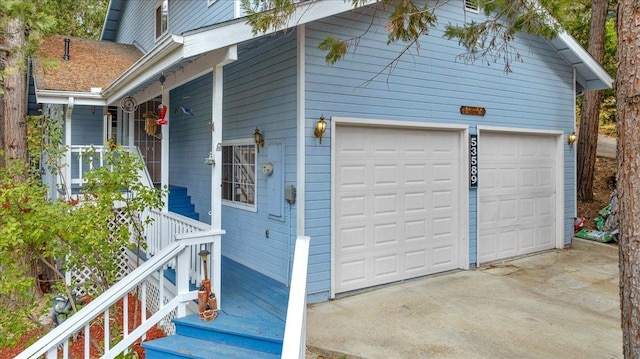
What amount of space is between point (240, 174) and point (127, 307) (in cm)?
301

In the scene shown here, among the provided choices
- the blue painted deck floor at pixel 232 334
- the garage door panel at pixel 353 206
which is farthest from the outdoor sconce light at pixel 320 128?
the blue painted deck floor at pixel 232 334

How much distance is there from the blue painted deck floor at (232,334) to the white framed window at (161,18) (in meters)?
7.39

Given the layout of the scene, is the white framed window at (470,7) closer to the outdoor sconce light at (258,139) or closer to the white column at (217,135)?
the outdoor sconce light at (258,139)

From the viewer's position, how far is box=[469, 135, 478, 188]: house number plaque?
6.60 meters

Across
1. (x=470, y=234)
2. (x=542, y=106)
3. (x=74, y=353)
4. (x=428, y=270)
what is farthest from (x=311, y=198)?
(x=542, y=106)

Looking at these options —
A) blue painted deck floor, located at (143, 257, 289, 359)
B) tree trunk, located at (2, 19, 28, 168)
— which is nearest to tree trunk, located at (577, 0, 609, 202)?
blue painted deck floor, located at (143, 257, 289, 359)

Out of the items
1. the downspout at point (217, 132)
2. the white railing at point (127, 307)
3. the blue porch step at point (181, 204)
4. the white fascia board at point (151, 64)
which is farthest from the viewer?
the blue porch step at point (181, 204)

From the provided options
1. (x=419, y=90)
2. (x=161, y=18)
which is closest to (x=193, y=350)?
(x=419, y=90)

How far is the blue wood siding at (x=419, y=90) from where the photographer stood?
5086 millimetres

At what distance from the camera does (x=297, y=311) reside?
232cm

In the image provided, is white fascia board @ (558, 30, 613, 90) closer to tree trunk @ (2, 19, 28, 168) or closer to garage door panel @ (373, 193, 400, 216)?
garage door panel @ (373, 193, 400, 216)

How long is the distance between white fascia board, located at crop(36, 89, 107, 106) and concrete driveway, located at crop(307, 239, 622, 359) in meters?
5.43

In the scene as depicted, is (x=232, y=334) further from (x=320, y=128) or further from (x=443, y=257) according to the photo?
(x=443, y=257)

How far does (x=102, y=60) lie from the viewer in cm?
947
